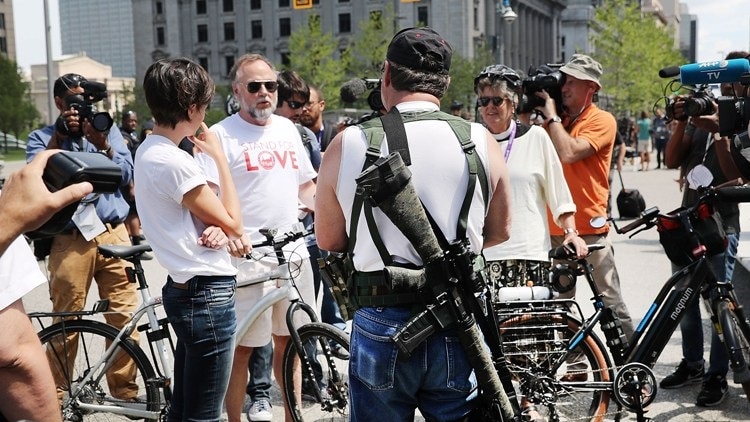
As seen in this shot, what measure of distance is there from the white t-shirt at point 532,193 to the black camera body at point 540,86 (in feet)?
2.01

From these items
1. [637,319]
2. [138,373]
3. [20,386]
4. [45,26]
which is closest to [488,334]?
[20,386]

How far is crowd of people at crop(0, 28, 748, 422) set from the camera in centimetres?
287

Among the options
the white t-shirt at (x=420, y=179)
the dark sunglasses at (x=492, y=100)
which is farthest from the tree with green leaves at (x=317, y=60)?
the white t-shirt at (x=420, y=179)

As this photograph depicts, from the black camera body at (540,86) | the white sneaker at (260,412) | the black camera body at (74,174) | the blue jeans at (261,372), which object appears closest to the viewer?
the black camera body at (74,174)

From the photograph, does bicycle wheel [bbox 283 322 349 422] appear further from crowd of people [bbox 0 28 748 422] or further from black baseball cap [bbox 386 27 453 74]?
black baseball cap [bbox 386 27 453 74]

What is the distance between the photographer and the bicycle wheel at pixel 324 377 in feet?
15.3

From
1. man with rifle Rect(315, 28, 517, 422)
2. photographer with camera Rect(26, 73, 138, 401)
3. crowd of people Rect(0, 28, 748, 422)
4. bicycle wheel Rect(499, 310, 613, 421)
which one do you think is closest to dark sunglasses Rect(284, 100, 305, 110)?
crowd of people Rect(0, 28, 748, 422)

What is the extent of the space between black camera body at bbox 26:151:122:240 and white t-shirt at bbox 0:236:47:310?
0.81 ft

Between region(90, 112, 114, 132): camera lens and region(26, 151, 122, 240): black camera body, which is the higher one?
region(90, 112, 114, 132): camera lens

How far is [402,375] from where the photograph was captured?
290cm

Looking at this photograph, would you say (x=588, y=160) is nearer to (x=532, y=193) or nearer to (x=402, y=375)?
(x=532, y=193)

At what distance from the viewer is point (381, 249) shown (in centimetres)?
285

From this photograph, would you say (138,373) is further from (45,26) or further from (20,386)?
(45,26)

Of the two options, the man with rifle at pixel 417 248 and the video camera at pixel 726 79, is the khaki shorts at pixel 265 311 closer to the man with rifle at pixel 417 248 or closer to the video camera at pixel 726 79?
the man with rifle at pixel 417 248
